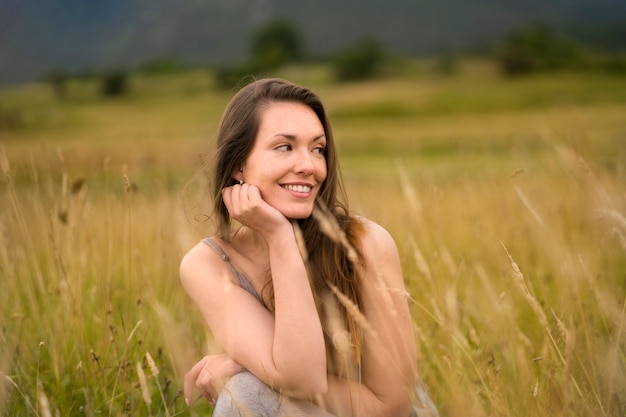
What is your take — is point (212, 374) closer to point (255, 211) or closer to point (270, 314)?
point (270, 314)

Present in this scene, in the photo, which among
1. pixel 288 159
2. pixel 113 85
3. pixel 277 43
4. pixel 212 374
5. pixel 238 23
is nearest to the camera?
pixel 212 374

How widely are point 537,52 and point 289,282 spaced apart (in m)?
65.6

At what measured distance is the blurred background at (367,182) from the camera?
2527 millimetres

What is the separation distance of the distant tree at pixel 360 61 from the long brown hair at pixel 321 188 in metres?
61.0

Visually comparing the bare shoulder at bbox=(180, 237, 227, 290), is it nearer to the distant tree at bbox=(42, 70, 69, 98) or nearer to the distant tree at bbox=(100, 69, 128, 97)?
the distant tree at bbox=(42, 70, 69, 98)

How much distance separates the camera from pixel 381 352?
231 centimetres

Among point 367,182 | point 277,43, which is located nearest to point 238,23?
point 277,43

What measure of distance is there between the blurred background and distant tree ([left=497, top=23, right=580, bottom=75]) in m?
0.27

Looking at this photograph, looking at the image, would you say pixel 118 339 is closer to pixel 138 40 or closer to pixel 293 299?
pixel 293 299

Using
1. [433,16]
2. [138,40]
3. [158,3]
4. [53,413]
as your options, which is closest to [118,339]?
[53,413]

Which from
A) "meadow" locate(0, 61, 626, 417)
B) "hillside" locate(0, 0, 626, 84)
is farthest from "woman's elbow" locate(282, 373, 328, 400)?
"hillside" locate(0, 0, 626, 84)

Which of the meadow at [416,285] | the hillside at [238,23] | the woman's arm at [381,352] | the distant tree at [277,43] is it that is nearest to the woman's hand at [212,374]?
the meadow at [416,285]

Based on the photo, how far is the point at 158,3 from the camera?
152500 millimetres

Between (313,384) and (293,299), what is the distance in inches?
10.7
